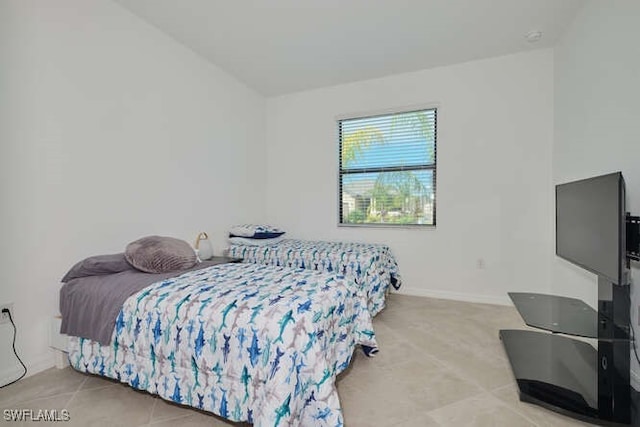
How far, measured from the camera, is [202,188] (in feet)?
10.7

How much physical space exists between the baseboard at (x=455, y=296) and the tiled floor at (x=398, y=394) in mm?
952

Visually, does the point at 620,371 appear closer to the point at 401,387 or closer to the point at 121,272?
the point at 401,387

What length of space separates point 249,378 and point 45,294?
1647mm

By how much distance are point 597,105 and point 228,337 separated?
2908 mm

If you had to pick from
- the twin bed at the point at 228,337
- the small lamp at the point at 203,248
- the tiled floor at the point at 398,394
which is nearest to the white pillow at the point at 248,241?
the small lamp at the point at 203,248

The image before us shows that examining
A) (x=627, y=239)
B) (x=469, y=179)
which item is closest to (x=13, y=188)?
(x=627, y=239)

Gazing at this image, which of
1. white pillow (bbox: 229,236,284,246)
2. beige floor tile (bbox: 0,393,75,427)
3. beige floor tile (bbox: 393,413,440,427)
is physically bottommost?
beige floor tile (bbox: 0,393,75,427)

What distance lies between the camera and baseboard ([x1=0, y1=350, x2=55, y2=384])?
1.80 metres

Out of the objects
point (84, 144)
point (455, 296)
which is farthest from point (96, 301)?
point (455, 296)

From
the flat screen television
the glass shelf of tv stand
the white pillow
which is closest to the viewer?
the flat screen television

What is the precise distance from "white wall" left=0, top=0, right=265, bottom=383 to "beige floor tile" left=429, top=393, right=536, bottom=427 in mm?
2492

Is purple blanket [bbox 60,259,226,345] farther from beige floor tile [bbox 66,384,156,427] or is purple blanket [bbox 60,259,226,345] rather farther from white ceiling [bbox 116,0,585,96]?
white ceiling [bbox 116,0,585,96]

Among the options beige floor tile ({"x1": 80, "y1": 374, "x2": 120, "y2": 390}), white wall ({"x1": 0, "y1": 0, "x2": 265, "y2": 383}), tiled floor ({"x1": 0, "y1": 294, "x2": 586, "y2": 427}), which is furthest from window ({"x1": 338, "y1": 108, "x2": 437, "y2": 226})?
beige floor tile ({"x1": 80, "y1": 374, "x2": 120, "y2": 390})

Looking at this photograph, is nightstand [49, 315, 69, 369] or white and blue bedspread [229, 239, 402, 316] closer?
nightstand [49, 315, 69, 369]
